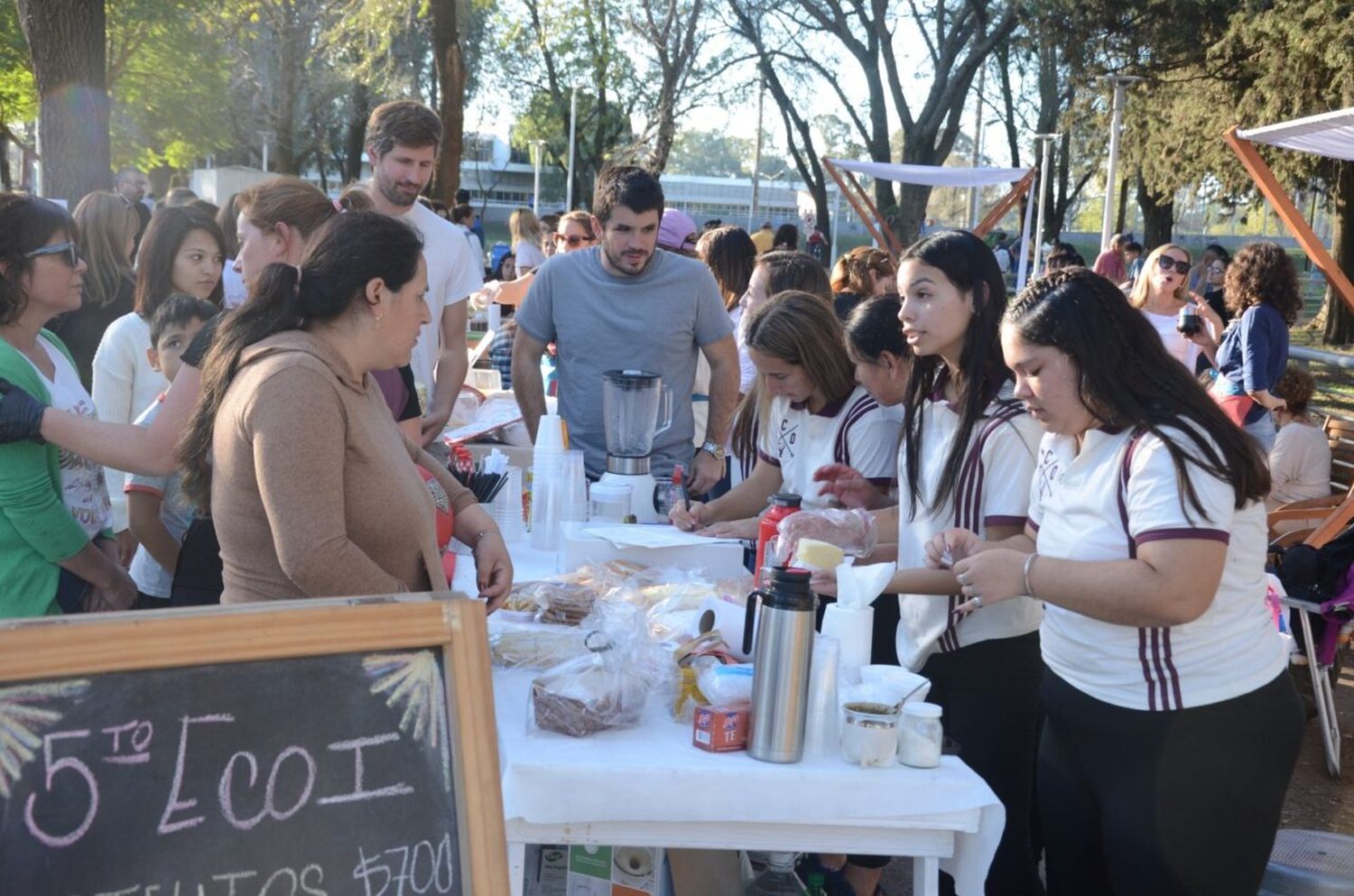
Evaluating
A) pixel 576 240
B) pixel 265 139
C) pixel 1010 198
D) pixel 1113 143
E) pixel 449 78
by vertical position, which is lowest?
pixel 576 240

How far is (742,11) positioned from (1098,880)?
90.2 ft

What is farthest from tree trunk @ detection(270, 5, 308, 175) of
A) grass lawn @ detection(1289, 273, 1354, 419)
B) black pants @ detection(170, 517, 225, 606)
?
black pants @ detection(170, 517, 225, 606)

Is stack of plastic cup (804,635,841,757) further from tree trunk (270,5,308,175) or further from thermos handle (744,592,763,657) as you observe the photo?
tree trunk (270,5,308,175)

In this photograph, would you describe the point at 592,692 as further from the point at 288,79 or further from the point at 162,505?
the point at 288,79

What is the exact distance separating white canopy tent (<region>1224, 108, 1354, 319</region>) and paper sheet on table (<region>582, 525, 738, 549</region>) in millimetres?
4652

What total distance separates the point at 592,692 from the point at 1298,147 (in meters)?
6.85

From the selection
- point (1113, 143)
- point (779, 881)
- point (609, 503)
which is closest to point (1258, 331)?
point (609, 503)

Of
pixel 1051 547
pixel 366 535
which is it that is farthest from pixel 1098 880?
pixel 366 535

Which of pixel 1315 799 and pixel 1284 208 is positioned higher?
pixel 1284 208

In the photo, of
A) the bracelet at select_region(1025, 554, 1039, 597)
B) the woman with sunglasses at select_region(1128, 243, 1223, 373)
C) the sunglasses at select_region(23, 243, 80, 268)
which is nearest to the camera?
the bracelet at select_region(1025, 554, 1039, 597)

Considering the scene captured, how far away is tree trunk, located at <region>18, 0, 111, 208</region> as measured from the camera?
7773 mm

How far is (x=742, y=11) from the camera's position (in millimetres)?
27984

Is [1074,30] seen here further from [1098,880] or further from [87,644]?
[87,644]

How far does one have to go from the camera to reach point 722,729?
224cm
